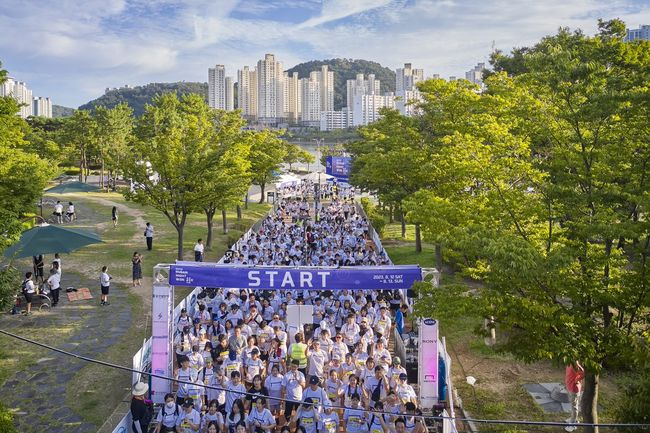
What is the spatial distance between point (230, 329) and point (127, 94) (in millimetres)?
188245

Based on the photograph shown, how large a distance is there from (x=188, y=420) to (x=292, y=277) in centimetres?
363

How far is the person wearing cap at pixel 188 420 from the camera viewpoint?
8.04 m

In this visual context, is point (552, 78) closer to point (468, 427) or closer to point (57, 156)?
point (468, 427)

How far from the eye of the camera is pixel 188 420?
317 inches

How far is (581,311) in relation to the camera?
7.88 m

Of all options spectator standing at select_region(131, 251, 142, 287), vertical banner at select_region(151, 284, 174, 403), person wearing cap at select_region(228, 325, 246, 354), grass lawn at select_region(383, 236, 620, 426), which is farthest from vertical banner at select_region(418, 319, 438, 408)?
spectator standing at select_region(131, 251, 142, 287)

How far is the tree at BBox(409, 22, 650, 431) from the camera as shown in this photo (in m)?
7.59

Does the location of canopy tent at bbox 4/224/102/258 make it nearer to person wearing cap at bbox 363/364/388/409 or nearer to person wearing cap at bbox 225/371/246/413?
person wearing cap at bbox 225/371/246/413

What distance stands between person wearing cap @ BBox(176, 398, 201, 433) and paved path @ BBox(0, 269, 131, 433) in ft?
7.30

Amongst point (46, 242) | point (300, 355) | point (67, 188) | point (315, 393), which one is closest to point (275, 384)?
point (315, 393)

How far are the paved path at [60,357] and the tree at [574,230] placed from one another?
7132mm

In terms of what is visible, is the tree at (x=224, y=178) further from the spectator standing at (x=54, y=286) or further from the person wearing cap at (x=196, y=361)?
the person wearing cap at (x=196, y=361)

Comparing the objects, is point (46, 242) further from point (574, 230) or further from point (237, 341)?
point (574, 230)

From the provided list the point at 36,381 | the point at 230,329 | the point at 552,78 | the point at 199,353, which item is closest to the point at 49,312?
the point at 36,381
